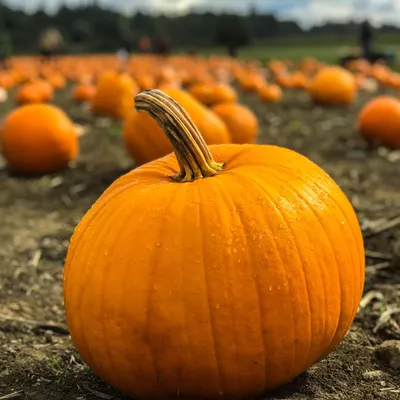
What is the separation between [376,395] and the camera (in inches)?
109

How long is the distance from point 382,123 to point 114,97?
5.21 m

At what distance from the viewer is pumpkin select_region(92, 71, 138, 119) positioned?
1195cm

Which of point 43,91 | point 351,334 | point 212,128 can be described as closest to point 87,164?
point 212,128

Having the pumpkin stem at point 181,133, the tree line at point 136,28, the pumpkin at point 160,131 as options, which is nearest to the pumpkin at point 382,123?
the pumpkin at point 160,131

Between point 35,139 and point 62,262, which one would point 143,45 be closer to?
point 35,139

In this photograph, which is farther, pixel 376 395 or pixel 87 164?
pixel 87 164

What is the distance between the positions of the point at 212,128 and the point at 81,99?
8881 millimetres

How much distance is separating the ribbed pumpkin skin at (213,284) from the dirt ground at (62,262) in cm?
31

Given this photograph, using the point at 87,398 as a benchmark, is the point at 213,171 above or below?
above

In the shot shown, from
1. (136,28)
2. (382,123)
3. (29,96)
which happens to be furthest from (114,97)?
(136,28)

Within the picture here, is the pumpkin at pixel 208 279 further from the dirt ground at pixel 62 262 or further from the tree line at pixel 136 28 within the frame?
the tree line at pixel 136 28

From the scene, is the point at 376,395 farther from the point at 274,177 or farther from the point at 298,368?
the point at 274,177

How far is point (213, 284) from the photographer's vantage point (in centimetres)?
242

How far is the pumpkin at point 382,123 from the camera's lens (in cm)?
852
